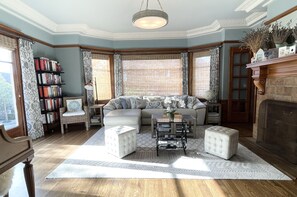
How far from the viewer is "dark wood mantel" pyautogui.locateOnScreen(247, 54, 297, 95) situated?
2.64m

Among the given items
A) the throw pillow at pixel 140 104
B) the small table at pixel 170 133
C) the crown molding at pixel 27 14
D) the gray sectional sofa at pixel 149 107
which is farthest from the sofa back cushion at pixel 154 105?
the crown molding at pixel 27 14

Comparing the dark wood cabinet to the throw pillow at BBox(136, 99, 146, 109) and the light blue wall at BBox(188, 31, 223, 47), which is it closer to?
the light blue wall at BBox(188, 31, 223, 47)

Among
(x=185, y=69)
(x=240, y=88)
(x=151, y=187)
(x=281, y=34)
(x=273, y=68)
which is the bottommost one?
(x=151, y=187)

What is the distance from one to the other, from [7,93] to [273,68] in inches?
217

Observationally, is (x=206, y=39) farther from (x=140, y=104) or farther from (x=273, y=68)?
(x=140, y=104)

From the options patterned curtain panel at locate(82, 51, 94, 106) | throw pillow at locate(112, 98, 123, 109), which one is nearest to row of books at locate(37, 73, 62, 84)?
patterned curtain panel at locate(82, 51, 94, 106)

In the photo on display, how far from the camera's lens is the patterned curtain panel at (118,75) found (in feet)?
19.2

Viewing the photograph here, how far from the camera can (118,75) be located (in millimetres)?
5883

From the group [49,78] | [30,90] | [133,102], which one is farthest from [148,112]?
[30,90]

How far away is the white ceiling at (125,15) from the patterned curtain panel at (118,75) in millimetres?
733

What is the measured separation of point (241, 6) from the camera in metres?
3.83

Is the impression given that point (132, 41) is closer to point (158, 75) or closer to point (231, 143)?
point (158, 75)

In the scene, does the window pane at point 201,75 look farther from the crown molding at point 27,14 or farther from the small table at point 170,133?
the crown molding at point 27,14

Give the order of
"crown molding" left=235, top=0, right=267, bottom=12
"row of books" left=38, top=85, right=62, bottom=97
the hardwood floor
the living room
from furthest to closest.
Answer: "row of books" left=38, top=85, right=62, bottom=97, "crown molding" left=235, top=0, right=267, bottom=12, the living room, the hardwood floor
